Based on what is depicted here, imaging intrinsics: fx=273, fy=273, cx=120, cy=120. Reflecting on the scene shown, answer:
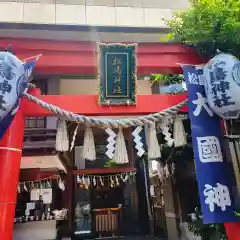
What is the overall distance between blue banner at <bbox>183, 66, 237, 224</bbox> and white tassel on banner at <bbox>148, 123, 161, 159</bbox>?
2.11ft

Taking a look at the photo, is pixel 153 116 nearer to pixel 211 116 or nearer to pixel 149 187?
pixel 211 116

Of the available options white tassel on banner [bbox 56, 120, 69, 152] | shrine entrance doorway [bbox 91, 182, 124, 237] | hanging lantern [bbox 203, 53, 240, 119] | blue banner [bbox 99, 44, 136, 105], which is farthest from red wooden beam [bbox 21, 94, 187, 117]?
shrine entrance doorway [bbox 91, 182, 124, 237]

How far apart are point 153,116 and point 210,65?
4.14 ft

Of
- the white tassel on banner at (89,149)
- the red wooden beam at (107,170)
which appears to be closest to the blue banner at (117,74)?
the white tassel on banner at (89,149)

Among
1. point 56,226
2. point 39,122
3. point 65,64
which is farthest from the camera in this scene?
point 56,226

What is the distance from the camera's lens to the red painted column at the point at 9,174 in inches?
166

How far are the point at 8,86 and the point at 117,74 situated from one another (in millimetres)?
1858

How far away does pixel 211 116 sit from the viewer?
4824mm

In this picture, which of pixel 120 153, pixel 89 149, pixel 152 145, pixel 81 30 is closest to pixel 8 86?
pixel 89 149

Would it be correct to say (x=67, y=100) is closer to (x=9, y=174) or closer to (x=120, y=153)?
(x=120, y=153)

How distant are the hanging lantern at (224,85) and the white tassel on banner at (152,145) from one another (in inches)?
44.1

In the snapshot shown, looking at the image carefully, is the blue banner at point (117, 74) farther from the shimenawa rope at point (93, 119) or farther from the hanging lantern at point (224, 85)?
the hanging lantern at point (224, 85)

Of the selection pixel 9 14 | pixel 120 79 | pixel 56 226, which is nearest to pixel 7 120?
pixel 120 79

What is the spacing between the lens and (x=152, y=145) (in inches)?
193
